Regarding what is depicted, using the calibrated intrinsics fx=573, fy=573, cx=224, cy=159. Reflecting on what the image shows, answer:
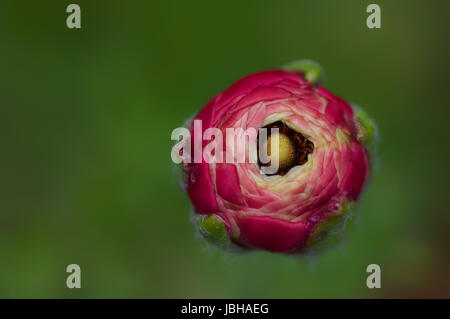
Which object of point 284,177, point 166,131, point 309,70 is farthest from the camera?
point 166,131

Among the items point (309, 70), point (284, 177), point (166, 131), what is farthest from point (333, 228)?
point (166, 131)

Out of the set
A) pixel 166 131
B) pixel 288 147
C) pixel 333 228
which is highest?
pixel 166 131

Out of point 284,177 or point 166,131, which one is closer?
point 284,177

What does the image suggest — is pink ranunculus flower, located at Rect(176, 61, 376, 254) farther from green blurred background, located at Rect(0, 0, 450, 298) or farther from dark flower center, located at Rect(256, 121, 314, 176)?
green blurred background, located at Rect(0, 0, 450, 298)

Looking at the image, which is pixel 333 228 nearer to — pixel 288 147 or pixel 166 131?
pixel 288 147

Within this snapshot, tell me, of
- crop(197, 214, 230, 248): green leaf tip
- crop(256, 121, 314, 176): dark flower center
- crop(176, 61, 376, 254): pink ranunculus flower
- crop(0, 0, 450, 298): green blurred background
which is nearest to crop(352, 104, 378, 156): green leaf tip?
crop(176, 61, 376, 254): pink ranunculus flower

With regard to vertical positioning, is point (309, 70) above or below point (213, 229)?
above

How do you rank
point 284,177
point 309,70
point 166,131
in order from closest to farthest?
1. point 284,177
2. point 309,70
3. point 166,131
